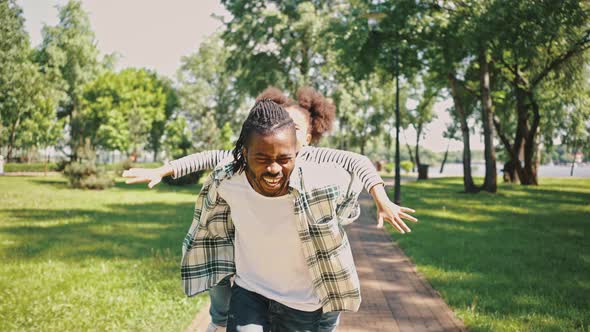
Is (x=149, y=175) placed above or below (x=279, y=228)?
above

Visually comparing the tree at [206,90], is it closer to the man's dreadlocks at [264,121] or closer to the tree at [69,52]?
the tree at [69,52]

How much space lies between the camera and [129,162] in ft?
107

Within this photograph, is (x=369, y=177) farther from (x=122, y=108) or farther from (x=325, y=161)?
(x=122, y=108)

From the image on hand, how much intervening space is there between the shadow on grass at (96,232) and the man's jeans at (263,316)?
20.1ft

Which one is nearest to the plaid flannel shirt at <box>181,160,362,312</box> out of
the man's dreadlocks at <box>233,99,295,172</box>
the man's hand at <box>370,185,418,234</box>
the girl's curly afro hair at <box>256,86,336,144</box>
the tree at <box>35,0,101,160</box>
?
the man's hand at <box>370,185,418,234</box>

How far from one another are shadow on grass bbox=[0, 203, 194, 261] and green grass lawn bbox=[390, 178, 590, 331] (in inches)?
194

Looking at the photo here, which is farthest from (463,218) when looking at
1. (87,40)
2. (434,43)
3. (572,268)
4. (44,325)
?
(87,40)

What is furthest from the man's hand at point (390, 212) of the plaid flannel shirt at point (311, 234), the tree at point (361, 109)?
the tree at point (361, 109)

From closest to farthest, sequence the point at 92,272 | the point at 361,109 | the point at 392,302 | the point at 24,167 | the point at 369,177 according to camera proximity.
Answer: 1. the point at 369,177
2. the point at 392,302
3. the point at 92,272
4. the point at 361,109
5. the point at 24,167

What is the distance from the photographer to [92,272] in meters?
6.72

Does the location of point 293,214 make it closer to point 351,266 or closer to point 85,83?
point 351,266

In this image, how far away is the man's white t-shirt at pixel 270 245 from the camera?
2.36m

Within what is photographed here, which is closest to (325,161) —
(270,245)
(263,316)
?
(270,245)

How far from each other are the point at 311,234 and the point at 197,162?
0.85 m
